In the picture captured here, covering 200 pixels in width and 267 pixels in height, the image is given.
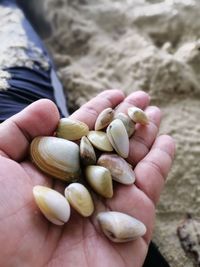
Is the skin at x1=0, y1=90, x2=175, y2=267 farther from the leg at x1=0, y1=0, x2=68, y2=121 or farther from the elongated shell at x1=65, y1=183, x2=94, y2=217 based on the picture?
the leg at x1=0, y1=0, x2=68, y2=121

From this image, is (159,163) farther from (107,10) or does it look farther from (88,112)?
(107,10)

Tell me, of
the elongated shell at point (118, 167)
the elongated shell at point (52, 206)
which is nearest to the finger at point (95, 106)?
the elongated shell at point (118, 167)

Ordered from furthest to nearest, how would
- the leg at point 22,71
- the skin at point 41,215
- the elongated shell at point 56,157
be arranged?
the leg at point 22,71 < the elongated shell at point 56,157 < the skin at point 41,215

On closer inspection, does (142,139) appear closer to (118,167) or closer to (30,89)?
(118,167)

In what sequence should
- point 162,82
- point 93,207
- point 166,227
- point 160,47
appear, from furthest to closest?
1. point 160,47
2. point 162,82
3. point 166,227
4. point 93,207

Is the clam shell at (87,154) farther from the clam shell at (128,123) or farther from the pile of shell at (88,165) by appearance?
the clam shell at (128,123)

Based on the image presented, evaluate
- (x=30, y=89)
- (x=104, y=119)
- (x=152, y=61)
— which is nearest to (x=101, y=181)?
(x=104, y=119)

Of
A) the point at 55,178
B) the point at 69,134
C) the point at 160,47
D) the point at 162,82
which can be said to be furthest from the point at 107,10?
the point at 55,178
